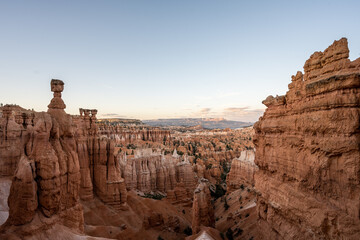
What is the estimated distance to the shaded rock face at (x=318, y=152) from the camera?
22.8 feet

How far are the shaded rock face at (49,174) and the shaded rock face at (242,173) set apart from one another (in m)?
26.7

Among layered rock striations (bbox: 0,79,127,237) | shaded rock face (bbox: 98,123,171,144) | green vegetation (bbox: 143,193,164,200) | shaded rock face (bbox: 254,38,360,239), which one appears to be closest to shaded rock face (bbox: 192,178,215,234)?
shaded rock face (bbox: 254,38,360,239)

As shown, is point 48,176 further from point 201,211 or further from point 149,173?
point 149,173

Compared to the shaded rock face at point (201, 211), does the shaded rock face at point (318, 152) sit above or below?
above

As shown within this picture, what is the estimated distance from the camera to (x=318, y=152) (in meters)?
7.98

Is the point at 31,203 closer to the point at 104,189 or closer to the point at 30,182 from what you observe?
the point at 30,182

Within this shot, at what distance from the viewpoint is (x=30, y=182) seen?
9.81m

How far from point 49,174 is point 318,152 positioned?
11605 mm

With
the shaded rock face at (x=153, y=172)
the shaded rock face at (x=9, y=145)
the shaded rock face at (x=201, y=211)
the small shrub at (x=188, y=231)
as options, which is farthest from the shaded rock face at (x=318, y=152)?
the shaded rock face at (x=153, y=172)

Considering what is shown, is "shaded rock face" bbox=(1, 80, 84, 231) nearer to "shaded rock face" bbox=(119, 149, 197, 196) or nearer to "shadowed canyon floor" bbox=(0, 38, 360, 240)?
"shadowed canyon floor" bbox=(0, 38, 360, 240)

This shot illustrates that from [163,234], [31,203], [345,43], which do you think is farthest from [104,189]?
[345,43]

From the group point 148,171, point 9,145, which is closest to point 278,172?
point 9,145

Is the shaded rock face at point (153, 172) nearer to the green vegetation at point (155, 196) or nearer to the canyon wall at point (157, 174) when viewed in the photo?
the canyon wall at point (157, 174)

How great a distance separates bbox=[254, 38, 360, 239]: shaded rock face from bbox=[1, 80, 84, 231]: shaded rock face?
1046cm
